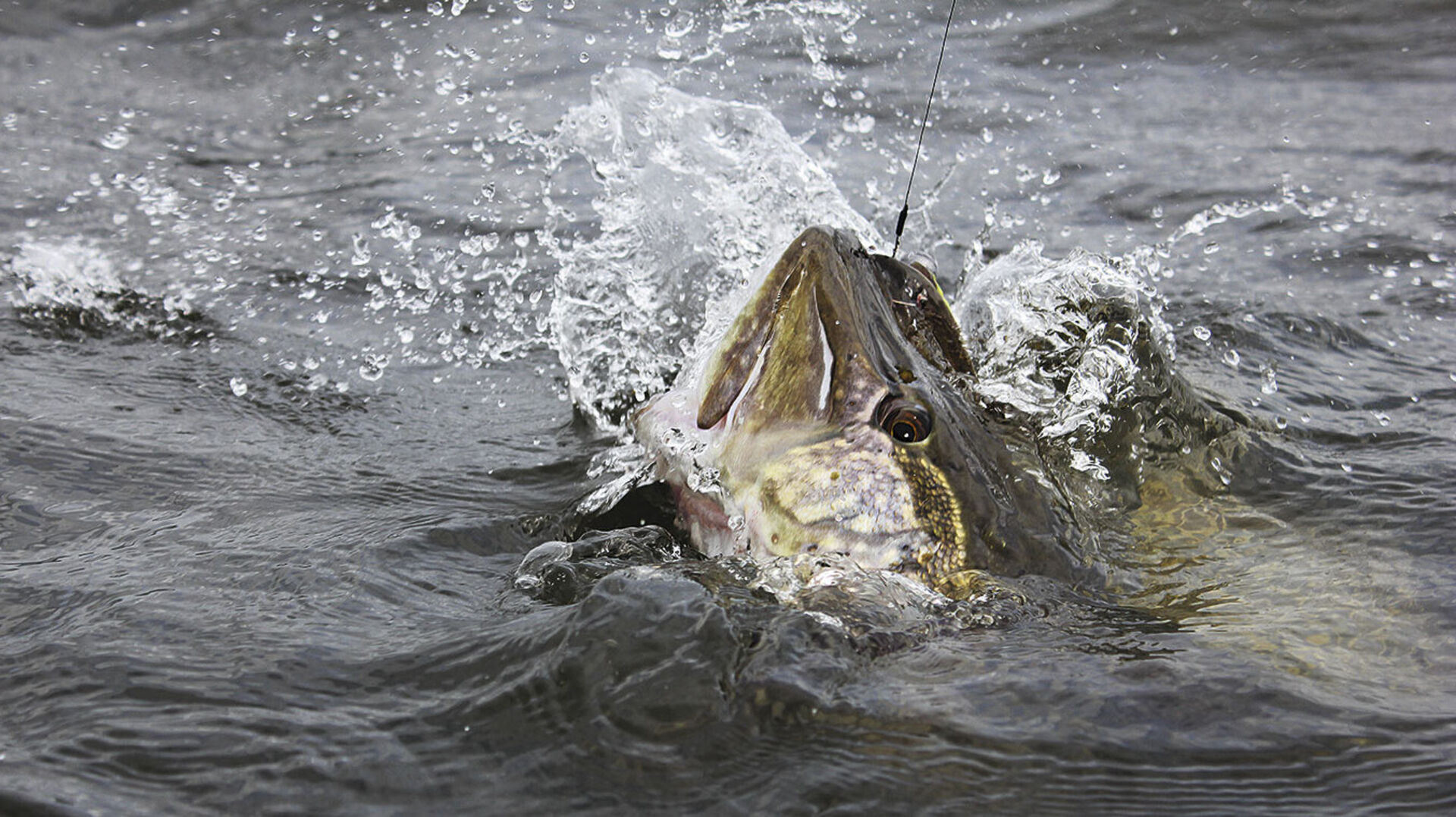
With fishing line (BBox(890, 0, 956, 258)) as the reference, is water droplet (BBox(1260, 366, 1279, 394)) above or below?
below

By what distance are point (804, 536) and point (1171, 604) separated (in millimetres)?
830

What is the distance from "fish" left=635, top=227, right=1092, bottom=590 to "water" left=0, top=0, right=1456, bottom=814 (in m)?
0.10

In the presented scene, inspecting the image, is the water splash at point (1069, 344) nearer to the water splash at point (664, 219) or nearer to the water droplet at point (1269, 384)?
the water droplet at point (1269, 384)

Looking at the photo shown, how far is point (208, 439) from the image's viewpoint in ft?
11.1

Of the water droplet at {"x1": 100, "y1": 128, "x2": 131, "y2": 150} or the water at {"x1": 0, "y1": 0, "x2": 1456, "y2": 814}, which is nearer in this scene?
the water at {"x1": 0, "y1": 0, "x2": 1456, "y2": 814}

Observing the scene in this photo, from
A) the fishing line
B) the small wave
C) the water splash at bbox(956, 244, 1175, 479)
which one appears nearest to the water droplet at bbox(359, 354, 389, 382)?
the small wave

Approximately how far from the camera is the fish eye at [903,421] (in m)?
2.56

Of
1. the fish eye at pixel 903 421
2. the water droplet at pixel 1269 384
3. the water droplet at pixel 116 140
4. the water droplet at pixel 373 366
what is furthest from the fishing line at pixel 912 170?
the water droplet at pixel 116 140

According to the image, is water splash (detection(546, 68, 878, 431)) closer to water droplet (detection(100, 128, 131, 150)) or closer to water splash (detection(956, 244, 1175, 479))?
water splash (detection(956, 244, 1175, 479))

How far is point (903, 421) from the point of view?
256cm

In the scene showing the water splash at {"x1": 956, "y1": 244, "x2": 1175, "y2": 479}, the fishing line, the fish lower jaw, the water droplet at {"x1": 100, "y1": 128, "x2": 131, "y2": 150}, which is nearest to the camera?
the fish lower jaw

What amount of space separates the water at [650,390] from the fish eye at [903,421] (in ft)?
1.04

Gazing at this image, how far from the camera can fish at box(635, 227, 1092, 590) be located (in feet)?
8.30

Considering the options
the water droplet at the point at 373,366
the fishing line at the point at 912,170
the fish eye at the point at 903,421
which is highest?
the fishing line at the point at 912,170
